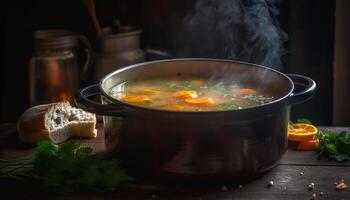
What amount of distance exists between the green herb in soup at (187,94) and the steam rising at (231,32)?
744 millimetres

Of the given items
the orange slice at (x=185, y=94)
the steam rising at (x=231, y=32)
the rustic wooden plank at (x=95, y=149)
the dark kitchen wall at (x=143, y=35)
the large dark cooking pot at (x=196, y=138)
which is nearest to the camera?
the large dark cooking pot at (x=196, y=138)

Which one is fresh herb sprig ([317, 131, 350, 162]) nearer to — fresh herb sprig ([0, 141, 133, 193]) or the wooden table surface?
the wooden table surface

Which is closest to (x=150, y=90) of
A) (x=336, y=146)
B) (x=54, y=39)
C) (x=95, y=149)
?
(x=95, y=149)

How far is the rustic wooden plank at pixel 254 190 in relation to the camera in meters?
2.05

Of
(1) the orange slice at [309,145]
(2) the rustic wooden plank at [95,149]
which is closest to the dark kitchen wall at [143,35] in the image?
(2) the rustic wooden plank at [95,149]

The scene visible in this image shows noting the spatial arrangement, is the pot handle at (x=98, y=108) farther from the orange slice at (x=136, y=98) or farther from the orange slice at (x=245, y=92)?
the orange slice at (x=245, y=92)

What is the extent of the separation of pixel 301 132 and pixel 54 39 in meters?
1.68

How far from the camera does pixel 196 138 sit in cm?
200

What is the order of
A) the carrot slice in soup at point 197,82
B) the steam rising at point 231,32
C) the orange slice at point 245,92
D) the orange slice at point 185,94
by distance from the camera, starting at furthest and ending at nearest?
the steam rising at point 231,32, the carrot slice in soup at point 197,82, the orange slice at point 245,92, the orange slice at point 185,94

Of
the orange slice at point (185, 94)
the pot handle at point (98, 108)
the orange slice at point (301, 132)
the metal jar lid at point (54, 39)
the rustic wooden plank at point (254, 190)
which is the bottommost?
the rustic wooden plank at point (254, 190)

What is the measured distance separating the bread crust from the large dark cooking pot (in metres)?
0.40

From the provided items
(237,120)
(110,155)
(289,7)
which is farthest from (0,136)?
(289,7)

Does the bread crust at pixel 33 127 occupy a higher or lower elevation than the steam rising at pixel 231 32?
lower

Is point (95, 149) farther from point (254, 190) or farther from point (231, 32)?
point (231, 32)
